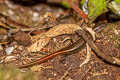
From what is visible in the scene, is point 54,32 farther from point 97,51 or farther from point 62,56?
point 97,51

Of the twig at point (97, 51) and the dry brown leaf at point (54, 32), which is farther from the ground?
the dry brown leaf at point (54, 32)

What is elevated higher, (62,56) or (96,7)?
(96,7)

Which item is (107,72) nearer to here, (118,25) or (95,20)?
(118,25)

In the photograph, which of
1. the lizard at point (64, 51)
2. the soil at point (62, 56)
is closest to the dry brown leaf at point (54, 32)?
the soil at point (62, 56)

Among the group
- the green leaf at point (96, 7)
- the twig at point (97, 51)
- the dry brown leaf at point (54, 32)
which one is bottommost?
the twig at point (97, 51)

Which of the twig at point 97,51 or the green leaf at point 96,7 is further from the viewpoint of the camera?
the green leaf at point 96,7

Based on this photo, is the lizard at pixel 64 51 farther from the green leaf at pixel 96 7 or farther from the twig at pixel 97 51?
the green leaf at pixel 96 7

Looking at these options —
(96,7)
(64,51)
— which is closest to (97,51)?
(64,51)

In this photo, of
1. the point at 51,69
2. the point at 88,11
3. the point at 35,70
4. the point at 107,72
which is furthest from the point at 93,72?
the point at 88,11
